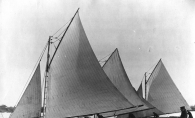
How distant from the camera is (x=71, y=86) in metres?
27.5

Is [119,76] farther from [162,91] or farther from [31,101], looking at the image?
[31,101]

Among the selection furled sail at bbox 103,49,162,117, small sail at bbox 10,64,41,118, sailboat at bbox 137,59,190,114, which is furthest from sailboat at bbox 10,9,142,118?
sailboat at bbox 137,59,190,114

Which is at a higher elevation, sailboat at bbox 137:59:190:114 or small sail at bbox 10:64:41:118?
sailboat at bbox 137:59:190:114

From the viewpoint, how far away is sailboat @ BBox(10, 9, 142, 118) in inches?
1059

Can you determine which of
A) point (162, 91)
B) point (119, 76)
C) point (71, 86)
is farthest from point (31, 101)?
point (162, 91)

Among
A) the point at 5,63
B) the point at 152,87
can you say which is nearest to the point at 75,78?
the point at 5,63

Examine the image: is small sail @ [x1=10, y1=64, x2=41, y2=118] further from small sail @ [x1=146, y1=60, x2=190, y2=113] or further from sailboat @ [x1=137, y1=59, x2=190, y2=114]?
small sail @ [x1=146, y1=60, x2=190, y2=113]

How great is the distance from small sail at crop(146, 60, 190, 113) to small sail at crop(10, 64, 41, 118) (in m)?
22.1

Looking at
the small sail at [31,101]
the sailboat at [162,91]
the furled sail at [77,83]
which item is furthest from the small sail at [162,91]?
the small sail at [31,101]

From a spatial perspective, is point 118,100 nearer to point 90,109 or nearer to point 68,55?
point 90,109

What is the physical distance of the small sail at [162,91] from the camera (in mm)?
45219

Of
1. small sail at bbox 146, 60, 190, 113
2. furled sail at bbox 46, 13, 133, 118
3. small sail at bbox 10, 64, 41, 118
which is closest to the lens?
small sail at bbox 10, 64, 41, 118

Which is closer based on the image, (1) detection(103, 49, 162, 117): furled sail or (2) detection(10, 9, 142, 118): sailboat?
(2) detection(10, 9, 142, 118): sailboat

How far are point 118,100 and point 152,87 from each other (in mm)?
17908
